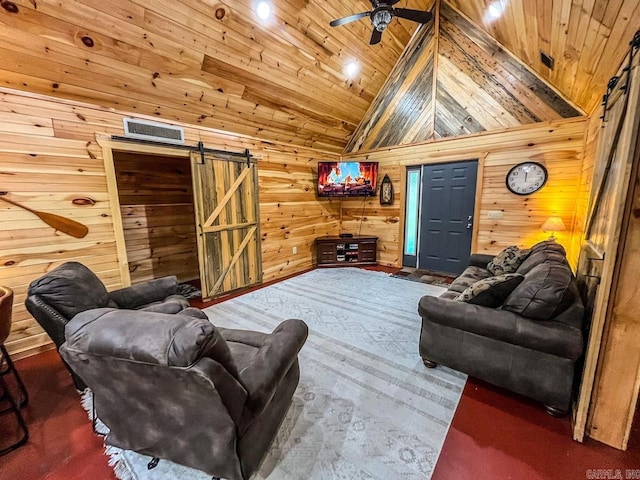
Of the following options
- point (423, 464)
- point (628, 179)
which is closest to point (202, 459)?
point (423, 464)

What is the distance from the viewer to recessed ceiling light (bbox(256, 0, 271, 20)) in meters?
2.49

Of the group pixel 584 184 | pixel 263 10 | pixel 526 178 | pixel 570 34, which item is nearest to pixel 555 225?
pixel 584 184

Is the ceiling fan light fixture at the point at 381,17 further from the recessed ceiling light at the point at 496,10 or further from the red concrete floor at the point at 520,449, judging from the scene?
the red concrete floor at the point at 520,449

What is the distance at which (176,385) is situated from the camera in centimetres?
95

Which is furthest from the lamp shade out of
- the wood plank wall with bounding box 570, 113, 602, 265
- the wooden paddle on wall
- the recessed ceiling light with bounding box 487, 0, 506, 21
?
the wooden paddle on wall

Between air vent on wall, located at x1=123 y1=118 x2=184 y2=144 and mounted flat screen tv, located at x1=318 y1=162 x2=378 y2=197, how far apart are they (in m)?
2.55

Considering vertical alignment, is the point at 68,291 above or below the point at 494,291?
above

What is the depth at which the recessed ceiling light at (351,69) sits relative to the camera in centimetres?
373

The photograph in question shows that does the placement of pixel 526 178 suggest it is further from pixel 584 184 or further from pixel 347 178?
pixel 347 178

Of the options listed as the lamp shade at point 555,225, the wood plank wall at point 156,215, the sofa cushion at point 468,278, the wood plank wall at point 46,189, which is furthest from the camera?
the wood plank wall at point 156,215

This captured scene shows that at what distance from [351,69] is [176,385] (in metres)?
4.32

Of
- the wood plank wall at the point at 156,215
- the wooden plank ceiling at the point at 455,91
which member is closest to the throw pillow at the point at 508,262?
the wooden plank ceiling at the point at 455,91

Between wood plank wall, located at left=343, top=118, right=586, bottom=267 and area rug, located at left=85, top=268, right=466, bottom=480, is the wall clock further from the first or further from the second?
area rug, located at left=85, top=268, right=466, bottom=480

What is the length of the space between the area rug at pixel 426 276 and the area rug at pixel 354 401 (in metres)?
1.12
